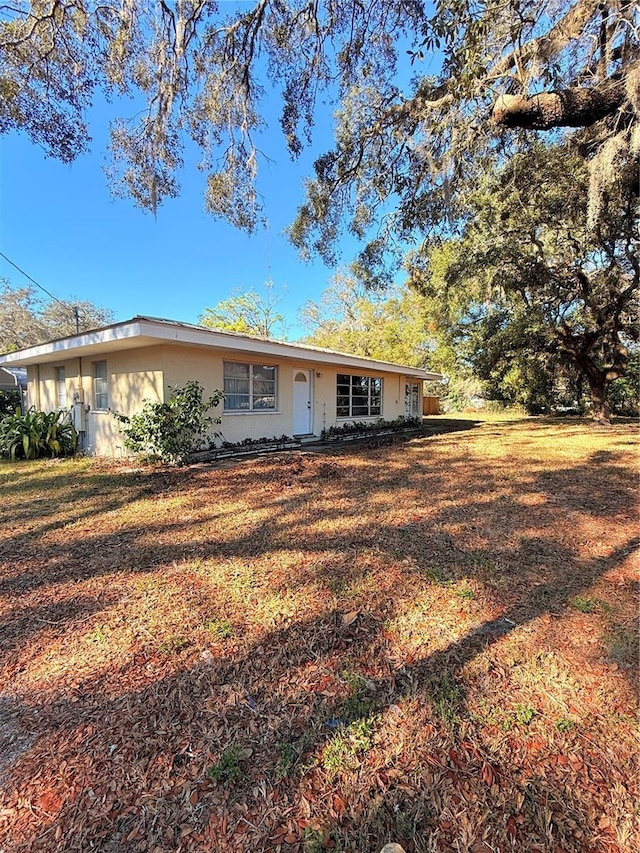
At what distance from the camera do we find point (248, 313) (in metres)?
28.6

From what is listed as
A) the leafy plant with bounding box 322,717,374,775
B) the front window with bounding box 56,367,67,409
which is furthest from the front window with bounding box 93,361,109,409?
the leafy plant with bounding box 322,717,374,775

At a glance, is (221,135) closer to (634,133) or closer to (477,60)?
(477,60)

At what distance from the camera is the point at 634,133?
14.7 ft

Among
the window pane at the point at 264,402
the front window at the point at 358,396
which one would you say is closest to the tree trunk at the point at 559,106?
the window pane at the point at 264,402

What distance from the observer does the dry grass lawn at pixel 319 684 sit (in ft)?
4.57

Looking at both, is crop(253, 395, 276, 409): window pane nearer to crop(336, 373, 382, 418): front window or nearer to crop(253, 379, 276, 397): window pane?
crop(253, 379, 276, 397): window pane

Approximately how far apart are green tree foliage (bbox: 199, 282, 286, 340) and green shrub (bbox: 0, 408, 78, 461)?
19.9m

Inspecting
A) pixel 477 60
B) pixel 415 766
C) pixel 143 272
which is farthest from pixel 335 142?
pixel 143 272

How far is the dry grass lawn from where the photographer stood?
1.39 metres

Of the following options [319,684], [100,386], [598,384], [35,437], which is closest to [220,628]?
[319,684]

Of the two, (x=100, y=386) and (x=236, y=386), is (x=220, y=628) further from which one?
(x=100, y=386)

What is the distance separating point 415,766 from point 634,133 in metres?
6.40

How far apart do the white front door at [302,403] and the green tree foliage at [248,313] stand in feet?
57.3

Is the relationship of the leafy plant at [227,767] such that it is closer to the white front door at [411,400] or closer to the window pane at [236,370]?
the window pane at [236,370]
